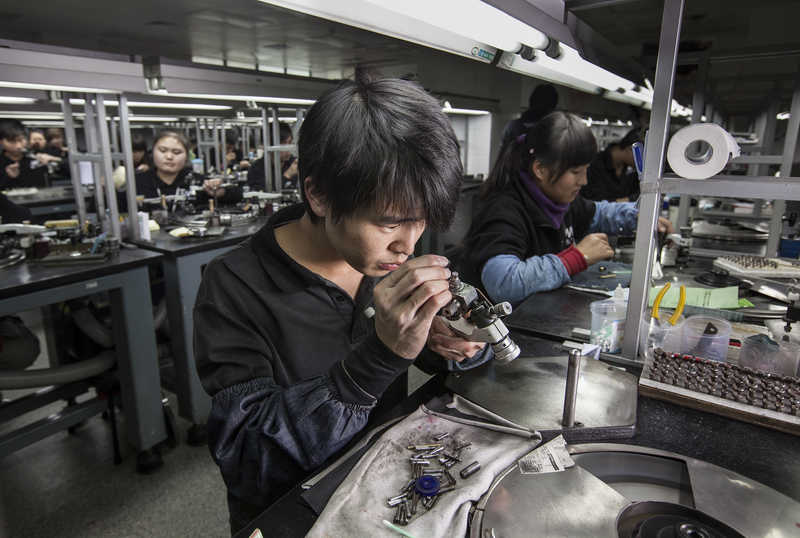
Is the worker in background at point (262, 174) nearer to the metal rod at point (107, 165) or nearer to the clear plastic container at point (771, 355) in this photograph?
the metal rod at point (107, 165)

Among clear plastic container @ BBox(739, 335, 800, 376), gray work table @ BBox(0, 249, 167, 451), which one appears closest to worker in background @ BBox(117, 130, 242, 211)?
gray work table @ BBox(0, 249, 167, 451)

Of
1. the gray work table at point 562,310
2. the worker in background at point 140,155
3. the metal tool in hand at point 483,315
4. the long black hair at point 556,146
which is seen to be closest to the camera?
the metal tool in hand at point 483,315

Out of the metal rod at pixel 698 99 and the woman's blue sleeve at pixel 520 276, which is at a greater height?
the metal rod at pixel 698 99

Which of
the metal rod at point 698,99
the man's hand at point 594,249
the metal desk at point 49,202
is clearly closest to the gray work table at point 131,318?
the man's hand at point 594,249

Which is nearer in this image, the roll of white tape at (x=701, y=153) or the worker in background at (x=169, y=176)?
the roll of white tape at (x=701, y=153)

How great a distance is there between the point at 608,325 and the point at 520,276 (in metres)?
0.51

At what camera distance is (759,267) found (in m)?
2.07

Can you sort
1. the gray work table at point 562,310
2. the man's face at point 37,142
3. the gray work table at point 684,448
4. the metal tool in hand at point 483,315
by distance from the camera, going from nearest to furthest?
the gray work table at point 684,448 < the metal tool in hand at point 483,315 < the gray work table at point 562,310 < the man's face at point 37,142

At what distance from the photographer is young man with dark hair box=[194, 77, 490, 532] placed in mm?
840

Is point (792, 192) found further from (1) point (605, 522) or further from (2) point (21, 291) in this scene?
(2) point (21, 291)

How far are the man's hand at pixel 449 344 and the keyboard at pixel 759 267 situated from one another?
1.51 m

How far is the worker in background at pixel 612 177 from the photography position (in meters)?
4.14

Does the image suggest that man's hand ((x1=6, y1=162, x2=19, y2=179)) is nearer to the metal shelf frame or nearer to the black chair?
the black chair

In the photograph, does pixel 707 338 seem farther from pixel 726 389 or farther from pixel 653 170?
pixel 653 170
